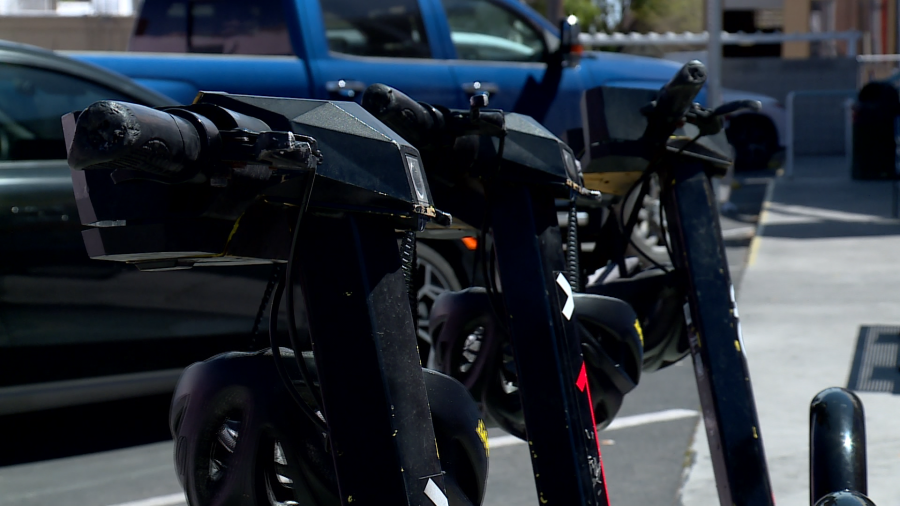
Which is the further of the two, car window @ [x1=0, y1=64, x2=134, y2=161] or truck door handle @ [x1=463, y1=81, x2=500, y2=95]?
truck door handle @ [x1=463, y1=81, x2=500, y2=95]

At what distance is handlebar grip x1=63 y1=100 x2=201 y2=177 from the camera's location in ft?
3.50

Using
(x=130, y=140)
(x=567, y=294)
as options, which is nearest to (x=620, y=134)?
(x=567, y=294)

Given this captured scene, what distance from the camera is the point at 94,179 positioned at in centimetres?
125

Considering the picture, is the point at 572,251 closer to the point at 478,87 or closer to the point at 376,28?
the point at 478,87

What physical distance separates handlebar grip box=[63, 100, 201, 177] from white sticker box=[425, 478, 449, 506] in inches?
19.6

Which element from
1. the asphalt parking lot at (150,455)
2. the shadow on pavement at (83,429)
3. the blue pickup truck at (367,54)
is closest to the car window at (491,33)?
the blue pickup truck at (367,54)

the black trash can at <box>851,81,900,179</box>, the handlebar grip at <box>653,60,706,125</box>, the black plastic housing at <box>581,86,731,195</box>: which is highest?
the handlebar grip at <box>653,60,706,125</box>

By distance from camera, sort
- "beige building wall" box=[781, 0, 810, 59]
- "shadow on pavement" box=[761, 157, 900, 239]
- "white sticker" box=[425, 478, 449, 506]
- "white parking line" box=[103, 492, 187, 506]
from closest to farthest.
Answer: "white sticker" box=[425, 478, 449, 506] < "white parking line" box=[103, 492, 187, 506] < "shadow on pavement" box=[761, 157, 900, 239] < "beige building wall" box=[781, 0, 810, 59]

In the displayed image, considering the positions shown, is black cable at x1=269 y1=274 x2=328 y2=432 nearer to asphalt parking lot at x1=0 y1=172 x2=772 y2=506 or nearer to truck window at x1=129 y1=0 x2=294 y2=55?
asphalt parking lot at x1=0 y1=172 x2=772 y2=506

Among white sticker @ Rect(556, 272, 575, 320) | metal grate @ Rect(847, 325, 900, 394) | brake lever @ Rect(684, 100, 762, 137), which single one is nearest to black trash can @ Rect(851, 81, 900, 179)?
metal grate @ Rect(847, 325, 900, 394)

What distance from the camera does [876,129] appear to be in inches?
529

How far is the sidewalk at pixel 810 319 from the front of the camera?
13.2 ft

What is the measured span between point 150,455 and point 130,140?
3.49m

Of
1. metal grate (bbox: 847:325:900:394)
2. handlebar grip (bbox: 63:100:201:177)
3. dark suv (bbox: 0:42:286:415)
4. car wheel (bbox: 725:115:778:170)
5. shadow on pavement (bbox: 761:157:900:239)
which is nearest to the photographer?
handlebar grip (bbox: 63:100:201:177)
